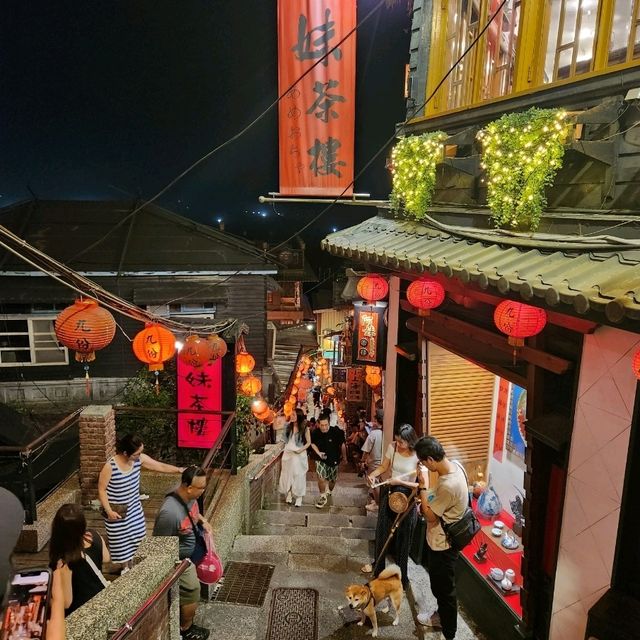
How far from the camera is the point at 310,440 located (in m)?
10.6

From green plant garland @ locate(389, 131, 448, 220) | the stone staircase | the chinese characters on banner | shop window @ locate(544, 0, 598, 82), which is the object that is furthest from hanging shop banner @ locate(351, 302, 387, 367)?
shop window @ locate(544, 0, 598, 82)

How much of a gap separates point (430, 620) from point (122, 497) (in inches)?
177

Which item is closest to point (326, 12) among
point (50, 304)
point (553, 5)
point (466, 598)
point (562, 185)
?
point (553, 5)

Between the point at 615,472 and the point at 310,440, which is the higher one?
the point at 615,472

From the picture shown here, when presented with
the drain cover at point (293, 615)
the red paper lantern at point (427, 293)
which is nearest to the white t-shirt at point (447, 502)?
the drain cover at point (293, 615)

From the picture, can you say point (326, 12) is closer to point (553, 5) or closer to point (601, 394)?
point (553, 5)

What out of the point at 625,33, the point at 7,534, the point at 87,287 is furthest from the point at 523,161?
the point at 7,534

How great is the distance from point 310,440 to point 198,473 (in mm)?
5319

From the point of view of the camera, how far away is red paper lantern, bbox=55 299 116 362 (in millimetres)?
7059

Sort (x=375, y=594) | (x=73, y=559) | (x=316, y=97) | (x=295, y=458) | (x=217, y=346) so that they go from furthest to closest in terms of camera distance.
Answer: (x=295, y=458) < (x=217, y=346) < (x=316, y=97) < (x=375, y=594) < (x=73, y=559)

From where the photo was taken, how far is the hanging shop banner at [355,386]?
21391 millimetres

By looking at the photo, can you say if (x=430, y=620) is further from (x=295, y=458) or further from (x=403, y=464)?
(x=295, y=458)

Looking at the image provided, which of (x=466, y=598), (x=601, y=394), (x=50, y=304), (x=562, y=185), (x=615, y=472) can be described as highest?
(x=562, y=185)

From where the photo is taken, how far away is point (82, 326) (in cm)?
705
